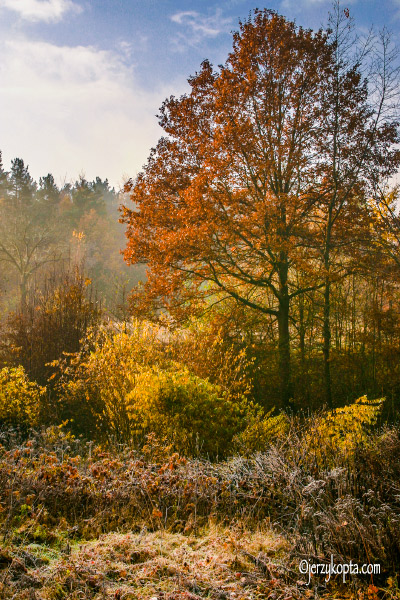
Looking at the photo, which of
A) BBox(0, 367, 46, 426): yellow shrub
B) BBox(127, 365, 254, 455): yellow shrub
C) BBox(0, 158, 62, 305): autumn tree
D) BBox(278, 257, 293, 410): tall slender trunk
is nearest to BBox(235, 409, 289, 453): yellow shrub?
BBox(127, 365, 254, 455): yellow shrub

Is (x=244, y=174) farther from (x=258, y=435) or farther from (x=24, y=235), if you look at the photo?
(x=24, y=235)

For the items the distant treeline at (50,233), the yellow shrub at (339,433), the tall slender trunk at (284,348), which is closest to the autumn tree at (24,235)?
the distant treeline at (50,233)

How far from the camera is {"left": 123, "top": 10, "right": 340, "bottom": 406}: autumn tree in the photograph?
7.73 meters

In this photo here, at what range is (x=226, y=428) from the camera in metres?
5.38

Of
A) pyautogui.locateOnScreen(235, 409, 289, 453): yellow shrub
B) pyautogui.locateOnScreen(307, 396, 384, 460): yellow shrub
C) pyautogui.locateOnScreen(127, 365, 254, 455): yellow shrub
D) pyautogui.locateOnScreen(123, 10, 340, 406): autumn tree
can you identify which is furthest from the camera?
pyautogui.locateOnScreen(123, 10, 340, 406): autumn tree

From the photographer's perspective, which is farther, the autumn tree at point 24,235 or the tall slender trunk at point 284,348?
the autumn tree at point 24,235

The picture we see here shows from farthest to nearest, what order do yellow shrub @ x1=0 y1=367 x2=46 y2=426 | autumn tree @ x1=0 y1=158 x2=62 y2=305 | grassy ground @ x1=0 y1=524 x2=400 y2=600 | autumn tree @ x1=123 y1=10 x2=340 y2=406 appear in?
1. autumn tree @ x1=0 y1=158 x2=62 y2=305
2. autumn tree @ x1=123 y1=10 x2=340 y2=406
3. yellow shrub @ x1=0 y1=367 x2=46 y2=426
4. grassy ground @ x1=0 y1=524 x2=400 y2=600

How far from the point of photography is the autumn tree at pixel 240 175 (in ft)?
25.4

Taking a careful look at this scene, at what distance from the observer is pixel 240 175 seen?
858 cm

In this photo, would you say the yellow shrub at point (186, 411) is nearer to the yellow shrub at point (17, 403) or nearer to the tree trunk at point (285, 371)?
the yellow shrub at point (17, 403)

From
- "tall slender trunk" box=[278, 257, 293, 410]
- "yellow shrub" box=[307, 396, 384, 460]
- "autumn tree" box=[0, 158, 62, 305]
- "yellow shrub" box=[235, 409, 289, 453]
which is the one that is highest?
"autumn tree" box=[0, 158, 62, 305]

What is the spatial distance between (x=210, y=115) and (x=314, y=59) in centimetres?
217

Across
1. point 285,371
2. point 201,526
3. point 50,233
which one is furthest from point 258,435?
point 50,233

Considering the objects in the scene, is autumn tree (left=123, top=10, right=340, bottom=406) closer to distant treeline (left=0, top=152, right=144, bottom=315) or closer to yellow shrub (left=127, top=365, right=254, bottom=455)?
yellow shrub (left=127, top=365, right=254, bottom=455)
